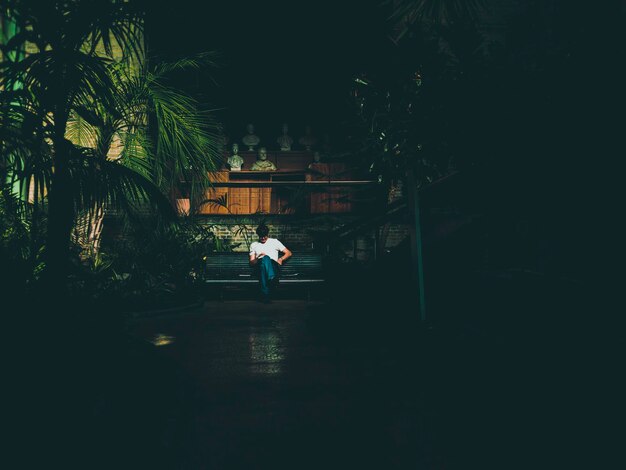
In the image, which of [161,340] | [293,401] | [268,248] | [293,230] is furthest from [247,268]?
[293,401]

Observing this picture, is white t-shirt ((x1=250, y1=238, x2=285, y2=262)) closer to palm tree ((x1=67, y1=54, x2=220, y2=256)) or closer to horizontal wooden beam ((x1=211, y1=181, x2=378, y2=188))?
palm tree ((x1=67, y1=54, x2=220, y2=256))

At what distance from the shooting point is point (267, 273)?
872 centimetres

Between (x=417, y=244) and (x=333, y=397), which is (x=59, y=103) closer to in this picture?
(x=333, y=397)

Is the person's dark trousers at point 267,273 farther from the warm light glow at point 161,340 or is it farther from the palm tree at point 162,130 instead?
the warm light glow at point 161,340

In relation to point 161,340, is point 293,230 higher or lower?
higher

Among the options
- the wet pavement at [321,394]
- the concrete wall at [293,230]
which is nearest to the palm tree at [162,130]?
the wet pavement at [321,394]

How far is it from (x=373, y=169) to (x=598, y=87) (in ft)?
6.75

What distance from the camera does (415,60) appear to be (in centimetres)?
484

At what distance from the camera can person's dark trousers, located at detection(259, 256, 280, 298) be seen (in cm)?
868

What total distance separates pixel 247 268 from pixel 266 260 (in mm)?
962

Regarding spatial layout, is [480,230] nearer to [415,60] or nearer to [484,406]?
[415,60]

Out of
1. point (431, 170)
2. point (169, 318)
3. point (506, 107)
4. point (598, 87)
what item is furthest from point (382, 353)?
point (169, 318)

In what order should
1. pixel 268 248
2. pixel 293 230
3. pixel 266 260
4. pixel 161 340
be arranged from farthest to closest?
pixel 293 230 → pixel 268 248 → pixel 266 260 → pixel 161 340

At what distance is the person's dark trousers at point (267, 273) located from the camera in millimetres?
8680
